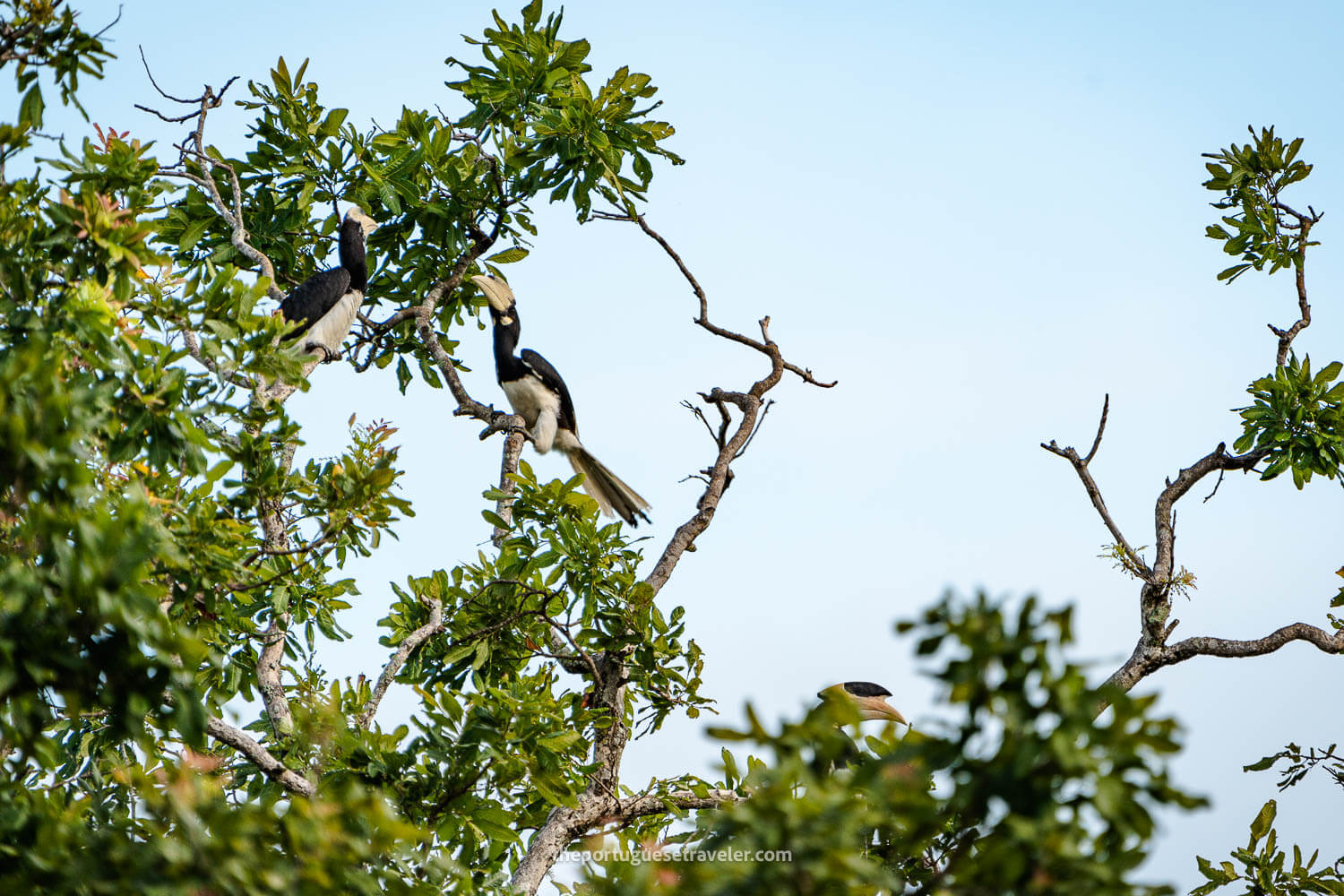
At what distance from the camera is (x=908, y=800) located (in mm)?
1745

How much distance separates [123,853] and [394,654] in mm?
2564

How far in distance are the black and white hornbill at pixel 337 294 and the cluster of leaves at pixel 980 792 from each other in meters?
4.36

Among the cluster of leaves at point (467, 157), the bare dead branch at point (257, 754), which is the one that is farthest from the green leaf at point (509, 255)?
the bare dead branch at point (257, 754)

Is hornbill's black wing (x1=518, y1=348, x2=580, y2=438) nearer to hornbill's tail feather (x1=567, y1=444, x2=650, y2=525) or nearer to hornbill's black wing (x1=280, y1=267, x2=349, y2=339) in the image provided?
hornbill's tail feather (x1=567, y1=444, x2=650, y2=525)

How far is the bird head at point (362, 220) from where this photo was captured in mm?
5949

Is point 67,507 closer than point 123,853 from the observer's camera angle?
No

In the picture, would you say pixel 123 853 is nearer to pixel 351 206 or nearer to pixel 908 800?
pixel 908 800

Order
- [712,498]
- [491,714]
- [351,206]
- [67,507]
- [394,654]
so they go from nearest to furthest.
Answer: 1. [67,507]
2. [491,714]
3. [394,654]
4. [712,498]
5. [351,206]

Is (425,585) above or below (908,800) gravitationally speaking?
above

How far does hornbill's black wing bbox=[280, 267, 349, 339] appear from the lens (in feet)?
18.8

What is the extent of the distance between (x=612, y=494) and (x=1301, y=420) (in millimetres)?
3508

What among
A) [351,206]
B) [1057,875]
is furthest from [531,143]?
[1057,875]

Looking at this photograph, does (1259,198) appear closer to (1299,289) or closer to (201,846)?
(1299,289)

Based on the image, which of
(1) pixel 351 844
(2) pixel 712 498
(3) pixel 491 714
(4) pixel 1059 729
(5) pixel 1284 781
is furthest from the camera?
(2) pixel 712 498
